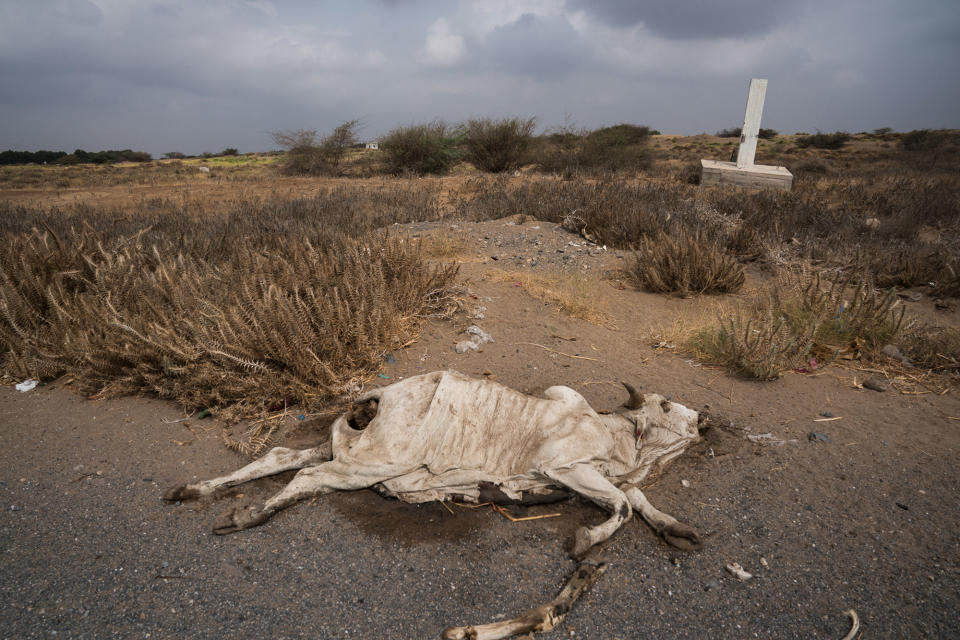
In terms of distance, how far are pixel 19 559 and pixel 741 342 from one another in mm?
4457

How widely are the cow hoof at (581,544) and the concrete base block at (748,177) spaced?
1265 cm

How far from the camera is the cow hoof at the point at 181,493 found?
8.54 feet

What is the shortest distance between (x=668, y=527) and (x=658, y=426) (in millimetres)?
657

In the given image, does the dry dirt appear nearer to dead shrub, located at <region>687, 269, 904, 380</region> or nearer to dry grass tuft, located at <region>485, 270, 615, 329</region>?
dead shrub, located at <region>687, 269, 904, 380</region>

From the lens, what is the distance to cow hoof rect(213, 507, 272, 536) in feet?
7.84

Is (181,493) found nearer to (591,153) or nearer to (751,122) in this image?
(751,122)

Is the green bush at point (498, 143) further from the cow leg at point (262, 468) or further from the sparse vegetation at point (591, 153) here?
the cow leg at point (262, 468)

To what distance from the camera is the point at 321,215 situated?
8602mm

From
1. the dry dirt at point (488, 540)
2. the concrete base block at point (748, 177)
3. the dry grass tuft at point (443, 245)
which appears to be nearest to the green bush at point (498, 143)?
the concrete base block at point (748, 177)

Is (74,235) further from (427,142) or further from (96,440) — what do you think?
(427,142)

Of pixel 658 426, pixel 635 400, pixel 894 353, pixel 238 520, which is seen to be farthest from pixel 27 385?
pixel 894 353

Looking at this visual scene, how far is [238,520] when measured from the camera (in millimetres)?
2412

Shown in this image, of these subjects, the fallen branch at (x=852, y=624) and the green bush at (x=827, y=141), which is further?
the green bush at (x=827, y=141)

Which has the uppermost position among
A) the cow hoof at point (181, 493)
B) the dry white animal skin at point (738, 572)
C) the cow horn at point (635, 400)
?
the cow horn at point (635, 400)
